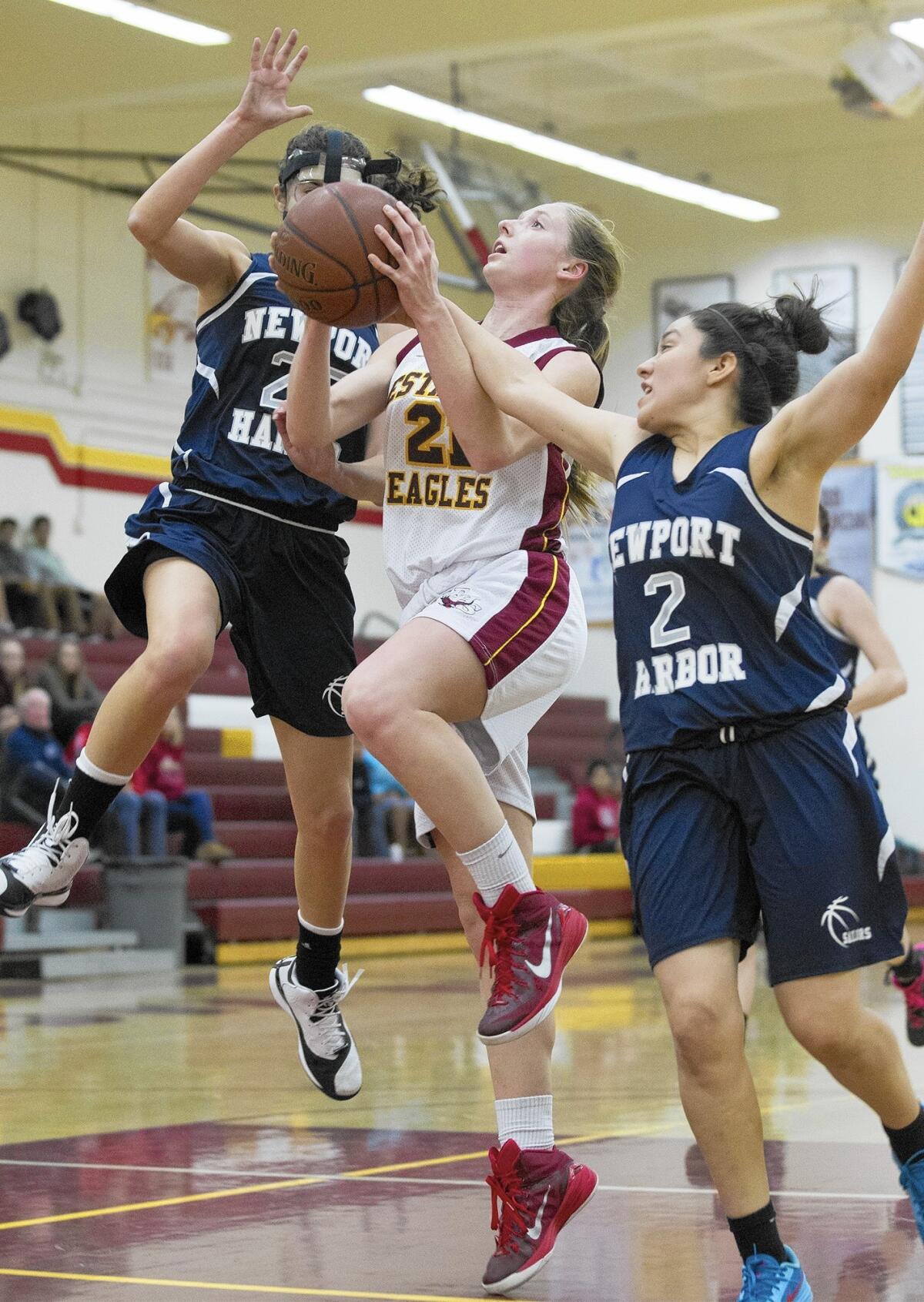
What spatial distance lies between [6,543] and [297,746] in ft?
38.8

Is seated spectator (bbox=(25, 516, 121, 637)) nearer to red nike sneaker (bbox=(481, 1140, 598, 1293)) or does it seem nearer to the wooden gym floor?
the wooden gym floor

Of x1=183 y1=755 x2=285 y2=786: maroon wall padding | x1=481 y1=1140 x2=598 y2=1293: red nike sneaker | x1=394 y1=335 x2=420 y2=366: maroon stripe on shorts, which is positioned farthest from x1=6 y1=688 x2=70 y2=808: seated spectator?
x1=481 y1=1140 x2=598 y2=1293: red nike sneaker

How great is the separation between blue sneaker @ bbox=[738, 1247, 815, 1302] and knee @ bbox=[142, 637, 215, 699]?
1.61 m

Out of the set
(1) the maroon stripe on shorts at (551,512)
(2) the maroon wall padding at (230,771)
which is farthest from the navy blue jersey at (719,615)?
(2) the maroon wall padding at (230,771)

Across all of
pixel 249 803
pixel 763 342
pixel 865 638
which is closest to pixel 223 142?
pixel 763 342

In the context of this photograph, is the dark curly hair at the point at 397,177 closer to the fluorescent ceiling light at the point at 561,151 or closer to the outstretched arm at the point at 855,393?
the outstretched arm at the point at 855,393

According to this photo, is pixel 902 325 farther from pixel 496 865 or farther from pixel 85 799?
pixel 85 799

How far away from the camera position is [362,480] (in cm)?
410

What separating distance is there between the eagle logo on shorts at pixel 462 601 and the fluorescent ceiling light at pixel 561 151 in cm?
1180

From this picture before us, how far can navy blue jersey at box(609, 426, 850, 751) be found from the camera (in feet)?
10.2

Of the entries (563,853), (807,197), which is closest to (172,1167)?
(563,853)

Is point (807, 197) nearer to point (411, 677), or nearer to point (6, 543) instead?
point (6, 543)

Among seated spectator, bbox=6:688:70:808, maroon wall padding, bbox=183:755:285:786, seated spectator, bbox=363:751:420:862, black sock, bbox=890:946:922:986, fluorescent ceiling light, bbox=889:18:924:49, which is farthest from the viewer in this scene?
seated spectator, bbox=363:751:420:862

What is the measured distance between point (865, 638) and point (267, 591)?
294cm
